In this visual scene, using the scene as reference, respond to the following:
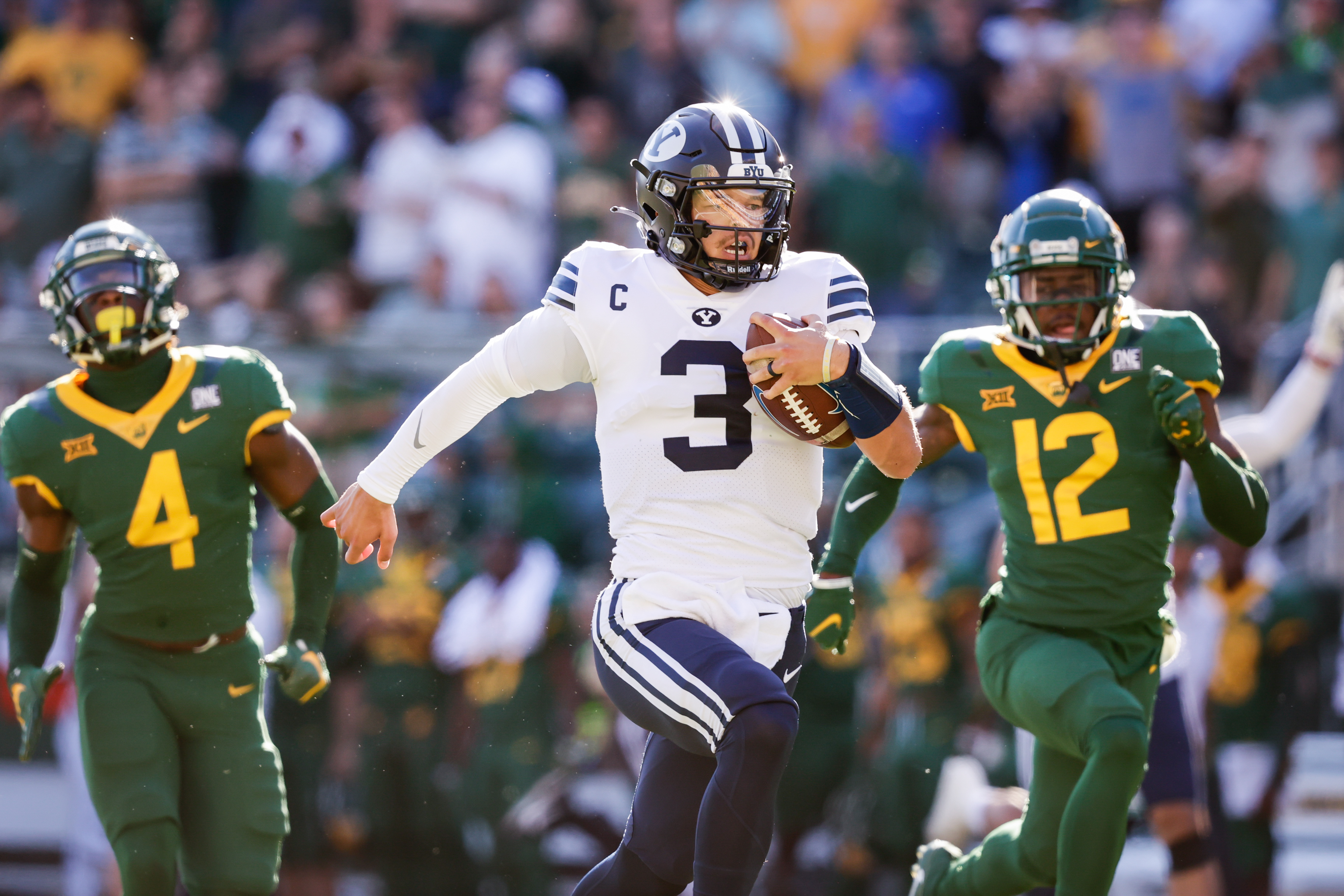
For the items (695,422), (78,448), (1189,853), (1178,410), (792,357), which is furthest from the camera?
(1189,853)

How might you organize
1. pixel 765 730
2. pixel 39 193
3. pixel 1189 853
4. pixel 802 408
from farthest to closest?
pixel 39 193, pixel 1189 853, pixel 802 408, pixel 765 730

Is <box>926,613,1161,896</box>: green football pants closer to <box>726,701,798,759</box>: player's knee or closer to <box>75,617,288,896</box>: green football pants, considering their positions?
<box>726,701,798,759</box>: player's knee

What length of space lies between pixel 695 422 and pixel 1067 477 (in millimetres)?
1212

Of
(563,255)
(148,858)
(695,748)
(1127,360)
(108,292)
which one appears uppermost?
A: (563,255)

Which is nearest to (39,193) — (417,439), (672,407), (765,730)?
(417,439)

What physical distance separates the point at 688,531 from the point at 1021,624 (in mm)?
1211

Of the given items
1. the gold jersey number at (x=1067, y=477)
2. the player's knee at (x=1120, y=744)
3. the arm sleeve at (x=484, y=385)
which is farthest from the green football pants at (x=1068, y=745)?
the arm sleeve at (x=484, y=385)

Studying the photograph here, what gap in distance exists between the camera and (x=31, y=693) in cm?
443

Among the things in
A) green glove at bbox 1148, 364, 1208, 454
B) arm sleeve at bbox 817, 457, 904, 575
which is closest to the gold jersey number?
green glove at bbox 1148, 364, 1208, 454

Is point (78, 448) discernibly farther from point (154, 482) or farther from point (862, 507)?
point (862, 507)

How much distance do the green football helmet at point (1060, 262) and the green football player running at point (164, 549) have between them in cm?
201

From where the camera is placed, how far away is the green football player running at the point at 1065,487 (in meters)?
4.36

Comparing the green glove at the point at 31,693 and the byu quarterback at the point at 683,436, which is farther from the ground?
the byu quarterback at the point at 683,436

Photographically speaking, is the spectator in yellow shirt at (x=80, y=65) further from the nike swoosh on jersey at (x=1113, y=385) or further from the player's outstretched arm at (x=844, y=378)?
the player's outstretched arm at (x=844, y=378)
